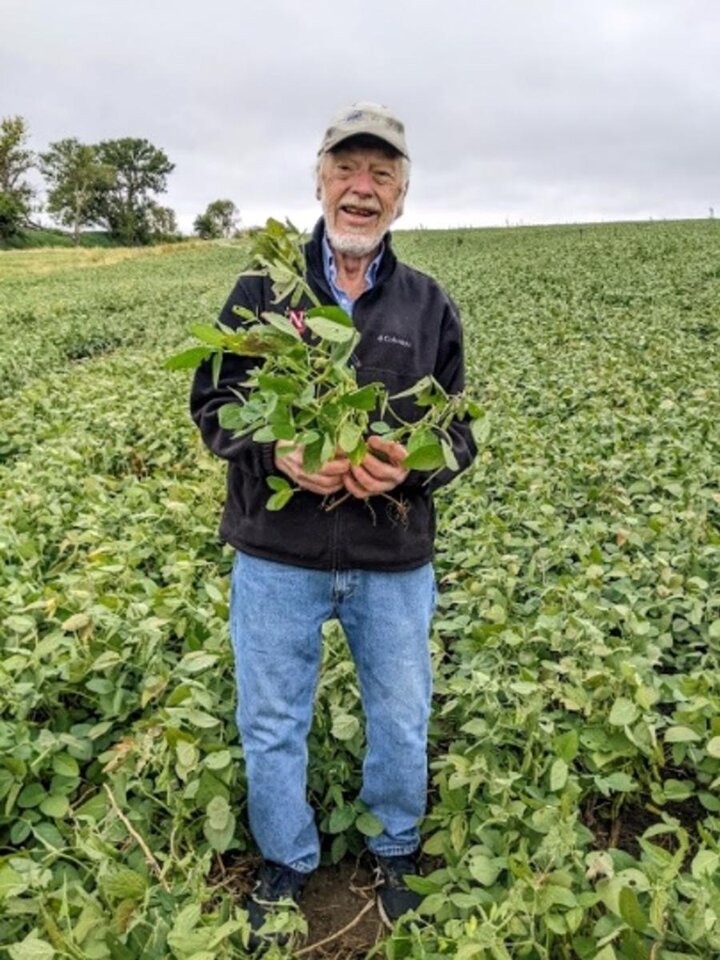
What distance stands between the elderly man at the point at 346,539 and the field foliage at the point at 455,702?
0.16 metres

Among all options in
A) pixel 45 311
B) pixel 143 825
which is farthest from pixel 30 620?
pixel 45 311

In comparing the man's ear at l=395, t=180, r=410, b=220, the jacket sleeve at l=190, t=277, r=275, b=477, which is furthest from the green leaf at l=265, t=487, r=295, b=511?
the man's ear at l=395, t=180, r=410, b=220

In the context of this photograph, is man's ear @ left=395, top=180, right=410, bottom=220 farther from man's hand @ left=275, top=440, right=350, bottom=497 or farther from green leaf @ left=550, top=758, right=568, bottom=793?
green leaf @ left=550, top=758, right=568, bottom=793

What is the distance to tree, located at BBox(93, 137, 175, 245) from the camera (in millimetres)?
62344

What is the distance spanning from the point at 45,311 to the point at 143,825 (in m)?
12.4

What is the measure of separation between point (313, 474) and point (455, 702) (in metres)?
1.13

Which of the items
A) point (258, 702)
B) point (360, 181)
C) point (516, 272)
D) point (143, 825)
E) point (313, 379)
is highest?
point (516, 272)

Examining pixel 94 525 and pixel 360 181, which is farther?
pixel 94 525

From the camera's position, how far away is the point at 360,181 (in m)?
1.91

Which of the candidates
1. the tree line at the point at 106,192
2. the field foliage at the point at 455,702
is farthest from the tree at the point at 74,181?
the field foliage at the point at 455,702

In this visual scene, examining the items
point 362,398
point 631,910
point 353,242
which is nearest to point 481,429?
point 362,398

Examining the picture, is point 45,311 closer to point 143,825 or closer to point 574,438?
point 574,438

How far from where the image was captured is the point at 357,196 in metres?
1.90

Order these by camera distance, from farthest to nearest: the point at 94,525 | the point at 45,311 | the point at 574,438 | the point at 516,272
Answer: the point at 516,272 < the point at 45,311 < the point at 574,438 < the point at 94,525
